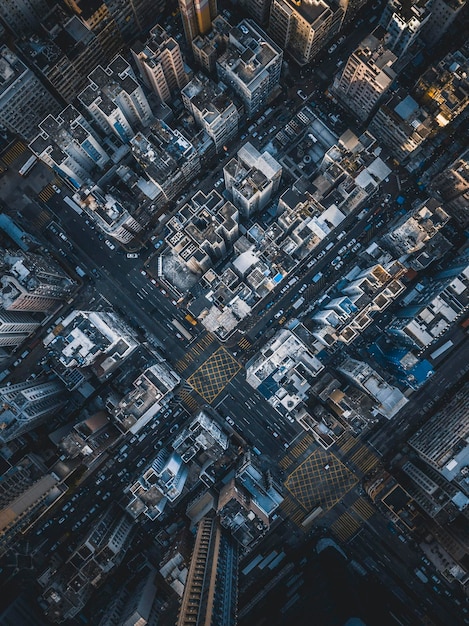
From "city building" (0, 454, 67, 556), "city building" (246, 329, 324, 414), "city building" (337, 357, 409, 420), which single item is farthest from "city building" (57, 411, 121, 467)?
"city building" (337, 357, 409, 420)

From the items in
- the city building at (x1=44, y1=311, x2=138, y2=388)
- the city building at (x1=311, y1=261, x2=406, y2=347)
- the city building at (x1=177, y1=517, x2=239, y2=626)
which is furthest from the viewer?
the city building at (x1=44, y1=311, x2=138, y2=388)

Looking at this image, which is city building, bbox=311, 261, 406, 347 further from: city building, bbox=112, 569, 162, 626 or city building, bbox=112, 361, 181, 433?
city building, bbox=112, 569, 162, 626

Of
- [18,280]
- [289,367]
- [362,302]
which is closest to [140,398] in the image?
[289,367]

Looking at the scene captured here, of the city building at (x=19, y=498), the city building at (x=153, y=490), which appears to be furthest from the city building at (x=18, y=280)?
the city building at (x=153, y=490)

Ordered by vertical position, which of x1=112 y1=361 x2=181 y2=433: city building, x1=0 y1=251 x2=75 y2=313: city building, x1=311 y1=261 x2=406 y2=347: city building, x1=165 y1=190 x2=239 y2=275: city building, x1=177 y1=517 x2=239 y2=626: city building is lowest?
x1=177 y1=517 x2=239 y2=626: city building

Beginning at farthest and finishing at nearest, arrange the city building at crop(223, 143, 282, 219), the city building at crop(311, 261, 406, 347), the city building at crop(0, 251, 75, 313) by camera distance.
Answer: the city building at crop(223, 143, 282, 219) → the city building at crop(311, 261, 406, 347) → the city building at crop(0, 251, 75, 313)

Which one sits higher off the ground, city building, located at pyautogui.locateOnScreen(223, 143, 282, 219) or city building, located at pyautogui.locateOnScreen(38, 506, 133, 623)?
city building, located at pyautogui.locateOnScreen(223, 143, 282, 219)

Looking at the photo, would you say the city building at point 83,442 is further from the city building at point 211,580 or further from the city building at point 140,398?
the city building at point 211,580

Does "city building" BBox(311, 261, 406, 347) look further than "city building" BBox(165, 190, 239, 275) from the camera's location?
No
